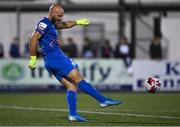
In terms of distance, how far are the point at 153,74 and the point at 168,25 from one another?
18.0 ft

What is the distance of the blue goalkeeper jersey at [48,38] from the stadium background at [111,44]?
7.03m

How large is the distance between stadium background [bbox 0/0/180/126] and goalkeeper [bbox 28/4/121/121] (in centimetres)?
673

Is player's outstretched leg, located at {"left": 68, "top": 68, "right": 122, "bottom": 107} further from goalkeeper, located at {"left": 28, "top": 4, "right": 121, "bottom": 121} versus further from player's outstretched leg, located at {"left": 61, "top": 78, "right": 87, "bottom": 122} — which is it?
player's outstretched leg, located at {"left": 61, "top": 78, "right": 87, "bottom": 122}

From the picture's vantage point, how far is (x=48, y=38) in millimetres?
13547

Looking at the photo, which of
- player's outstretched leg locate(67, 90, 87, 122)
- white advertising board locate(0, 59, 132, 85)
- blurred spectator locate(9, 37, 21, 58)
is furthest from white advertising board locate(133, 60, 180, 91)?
player's outstretched leg locate(67, 90, 87, 122)

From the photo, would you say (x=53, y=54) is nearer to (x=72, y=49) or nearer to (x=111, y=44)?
(x=72, y=49)

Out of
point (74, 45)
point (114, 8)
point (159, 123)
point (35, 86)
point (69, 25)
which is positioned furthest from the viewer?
point (114, 8)

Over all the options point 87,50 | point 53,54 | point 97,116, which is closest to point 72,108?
point 53,54

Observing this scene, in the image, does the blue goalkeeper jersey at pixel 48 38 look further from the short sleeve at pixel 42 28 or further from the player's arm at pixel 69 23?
the player's arm at pixel 69 23

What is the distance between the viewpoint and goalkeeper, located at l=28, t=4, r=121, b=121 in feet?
44.0

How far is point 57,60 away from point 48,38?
18.0 inches

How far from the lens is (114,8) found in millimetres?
31062

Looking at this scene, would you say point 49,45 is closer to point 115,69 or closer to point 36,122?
point 36,122

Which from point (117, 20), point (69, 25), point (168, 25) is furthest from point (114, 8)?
point (69, 25)
